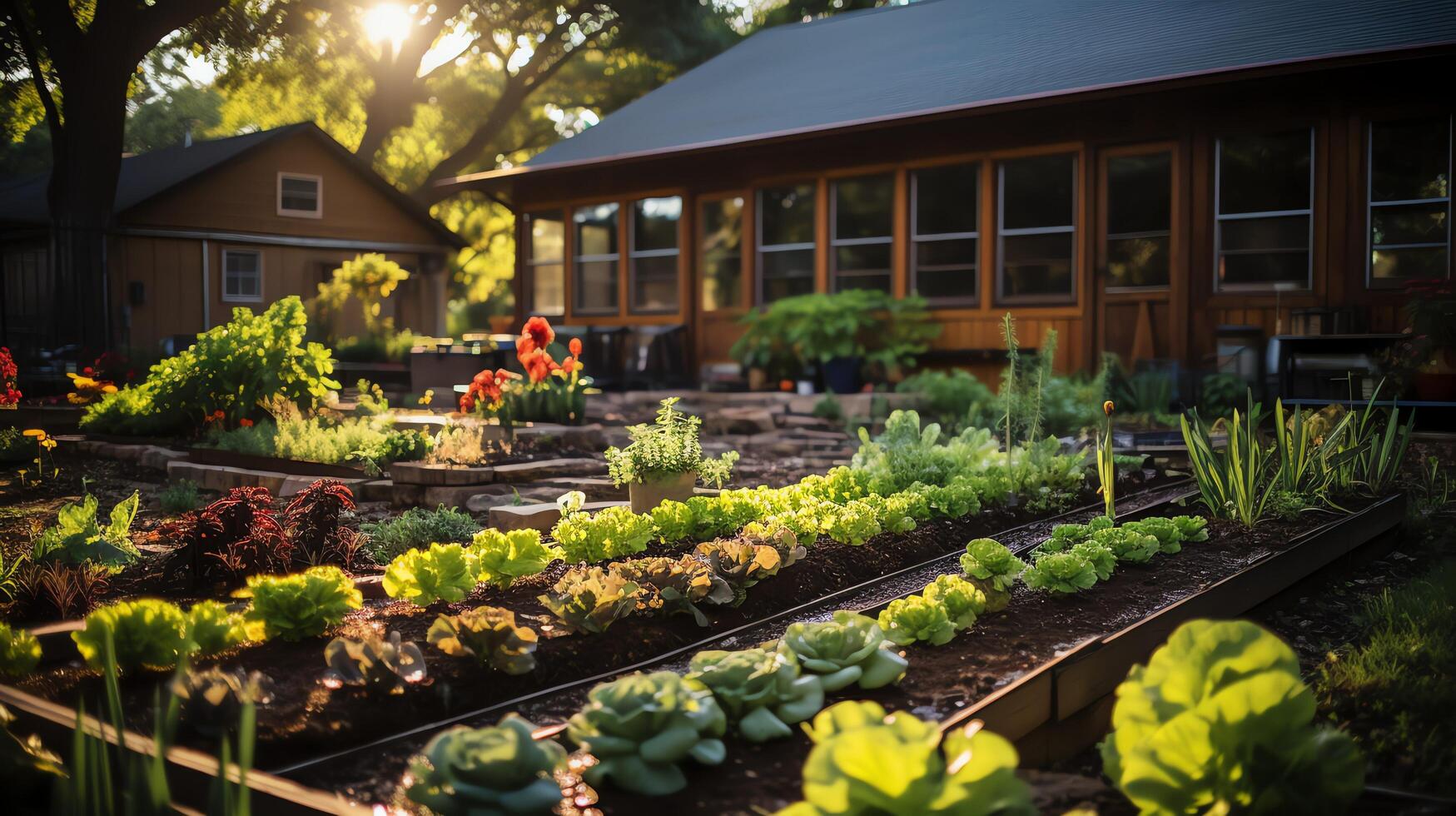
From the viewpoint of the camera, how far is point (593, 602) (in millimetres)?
3102

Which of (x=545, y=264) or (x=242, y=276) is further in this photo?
(x=545, y=264)

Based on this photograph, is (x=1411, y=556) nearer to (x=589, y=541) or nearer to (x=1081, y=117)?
(x=589, y=541)

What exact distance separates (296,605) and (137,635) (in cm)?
40

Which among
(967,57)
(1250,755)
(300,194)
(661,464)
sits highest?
(967,57)

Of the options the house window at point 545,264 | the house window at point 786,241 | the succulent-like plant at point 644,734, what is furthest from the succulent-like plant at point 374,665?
the house window at point 545,264

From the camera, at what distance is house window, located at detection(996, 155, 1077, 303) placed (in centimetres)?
1123

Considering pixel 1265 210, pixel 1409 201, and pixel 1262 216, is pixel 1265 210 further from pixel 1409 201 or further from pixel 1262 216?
pixel 1409 201

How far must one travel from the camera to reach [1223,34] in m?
10.9

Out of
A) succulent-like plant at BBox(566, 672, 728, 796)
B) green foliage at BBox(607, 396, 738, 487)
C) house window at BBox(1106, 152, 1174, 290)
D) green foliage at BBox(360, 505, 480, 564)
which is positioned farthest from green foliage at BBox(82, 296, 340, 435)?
house window at BBox(1106, 152, 1174, 290)

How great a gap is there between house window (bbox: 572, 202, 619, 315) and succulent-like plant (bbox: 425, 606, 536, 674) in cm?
1246

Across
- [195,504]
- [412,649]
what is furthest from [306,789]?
[195,504]

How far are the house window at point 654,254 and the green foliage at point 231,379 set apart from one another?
687 centimetres

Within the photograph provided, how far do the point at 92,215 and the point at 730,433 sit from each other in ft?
17.1

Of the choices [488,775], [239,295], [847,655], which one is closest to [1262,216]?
[847,655]
